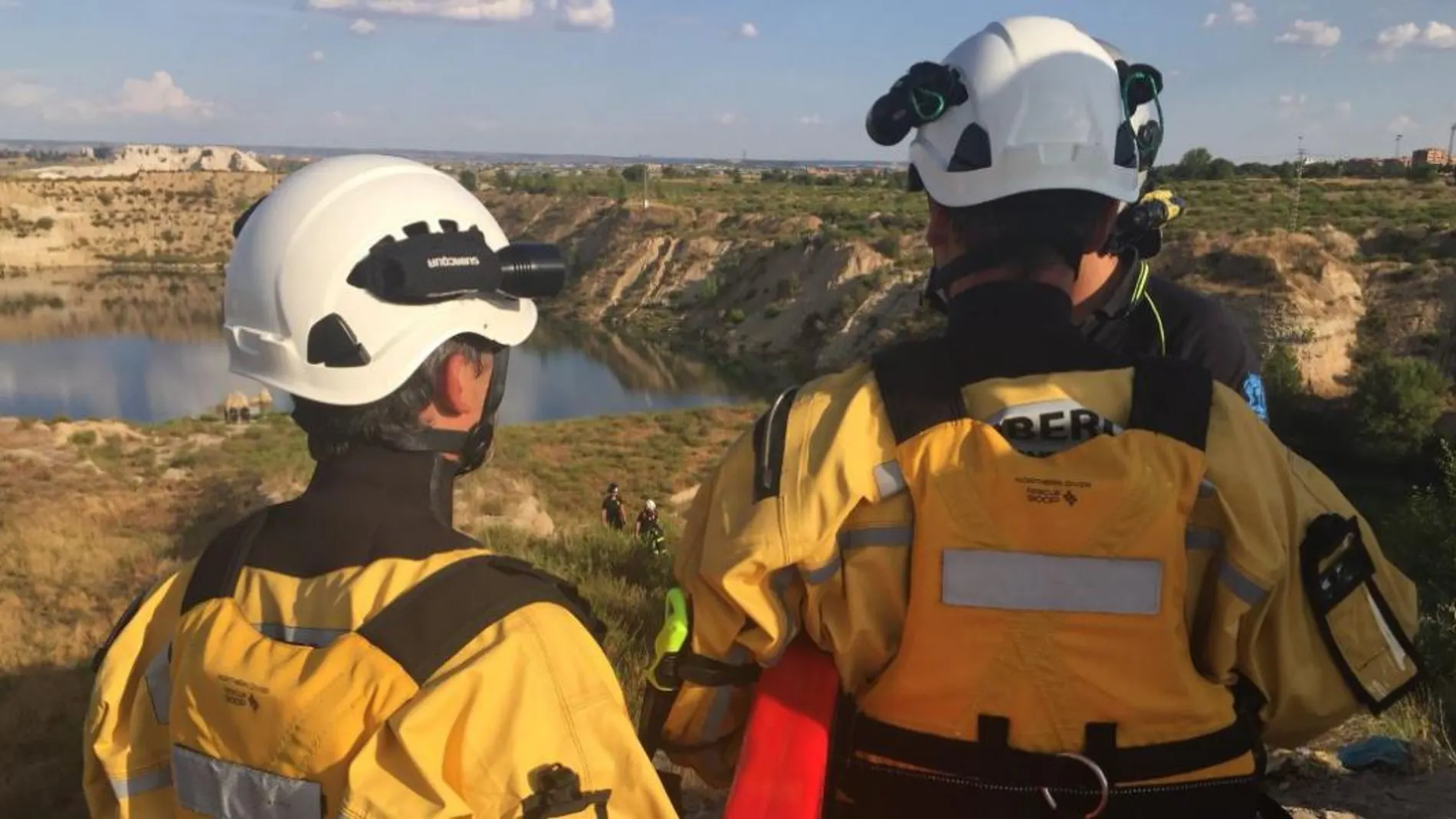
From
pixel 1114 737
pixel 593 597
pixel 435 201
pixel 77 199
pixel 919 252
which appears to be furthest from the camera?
pixel 77 199

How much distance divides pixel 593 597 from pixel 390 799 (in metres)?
5.38

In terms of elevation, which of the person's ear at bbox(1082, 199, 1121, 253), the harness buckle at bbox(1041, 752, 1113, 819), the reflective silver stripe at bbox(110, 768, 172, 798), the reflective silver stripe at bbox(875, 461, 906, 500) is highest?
the person's ear at bbox(1082, 199, 1121, 253)

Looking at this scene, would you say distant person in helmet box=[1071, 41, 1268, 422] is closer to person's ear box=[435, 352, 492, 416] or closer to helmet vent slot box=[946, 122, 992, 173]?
helmet vent slot box=[946, 122, 992, 173]

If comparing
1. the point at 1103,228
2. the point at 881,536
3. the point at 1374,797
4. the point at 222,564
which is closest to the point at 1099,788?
the point at 881,536

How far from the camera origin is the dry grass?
5836 millimetres

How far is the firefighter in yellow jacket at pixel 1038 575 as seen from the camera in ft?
6.23

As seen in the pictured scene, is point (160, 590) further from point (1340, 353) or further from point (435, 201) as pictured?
point (1340, 353)

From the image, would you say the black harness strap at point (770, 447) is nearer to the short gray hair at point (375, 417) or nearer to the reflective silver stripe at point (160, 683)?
the short gray hair at point (375, 417)

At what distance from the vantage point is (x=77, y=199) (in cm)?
10838

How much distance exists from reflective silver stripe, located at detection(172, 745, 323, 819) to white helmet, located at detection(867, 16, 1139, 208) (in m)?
1.71

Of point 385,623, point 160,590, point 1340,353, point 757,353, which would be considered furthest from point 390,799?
point 757,353

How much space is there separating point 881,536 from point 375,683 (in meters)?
0.94

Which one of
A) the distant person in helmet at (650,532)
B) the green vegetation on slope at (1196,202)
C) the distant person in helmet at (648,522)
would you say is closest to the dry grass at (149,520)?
the distant person in helmet at (650,532)

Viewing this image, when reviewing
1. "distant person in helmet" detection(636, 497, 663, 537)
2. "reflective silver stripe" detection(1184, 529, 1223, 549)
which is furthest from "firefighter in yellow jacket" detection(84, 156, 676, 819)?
"distant person in helmet" detection(636, 497, 663, 537)
